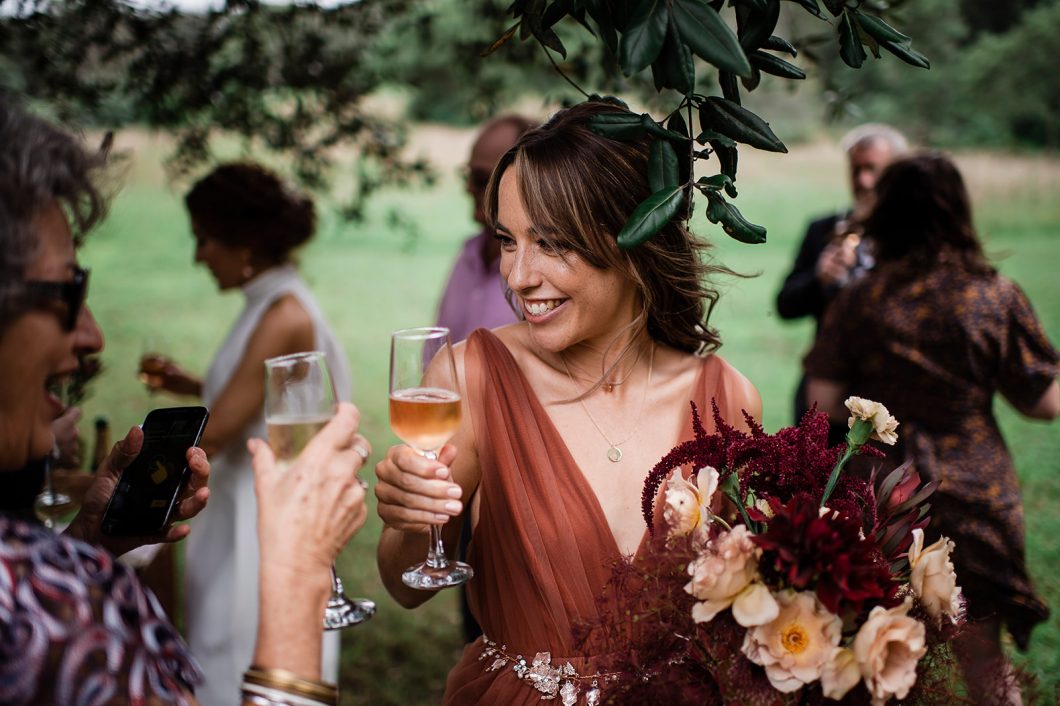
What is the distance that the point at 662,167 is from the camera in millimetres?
1713

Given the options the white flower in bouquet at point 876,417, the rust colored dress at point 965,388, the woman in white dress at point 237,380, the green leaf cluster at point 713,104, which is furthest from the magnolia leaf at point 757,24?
the woman in white dress at point 237,380

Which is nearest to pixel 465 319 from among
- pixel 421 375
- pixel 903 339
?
pixel 903 339

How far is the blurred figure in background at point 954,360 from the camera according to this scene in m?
3.69

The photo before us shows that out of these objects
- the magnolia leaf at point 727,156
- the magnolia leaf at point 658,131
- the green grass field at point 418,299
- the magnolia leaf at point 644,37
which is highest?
the magnolia leaf at point 644,37

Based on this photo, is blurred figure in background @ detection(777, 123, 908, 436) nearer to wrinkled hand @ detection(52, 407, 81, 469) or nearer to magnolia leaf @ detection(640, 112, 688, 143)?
magnolia leaf @ detection(640, 112, 688, 143)

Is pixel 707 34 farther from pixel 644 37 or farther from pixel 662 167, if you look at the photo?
pixel 662 167

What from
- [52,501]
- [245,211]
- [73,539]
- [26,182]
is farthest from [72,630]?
[245,211]

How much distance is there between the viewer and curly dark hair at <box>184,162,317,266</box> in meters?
4.09

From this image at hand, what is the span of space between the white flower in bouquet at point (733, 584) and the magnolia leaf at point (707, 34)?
0.69 metres

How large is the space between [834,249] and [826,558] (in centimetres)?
381

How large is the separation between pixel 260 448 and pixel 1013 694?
1.19 meters

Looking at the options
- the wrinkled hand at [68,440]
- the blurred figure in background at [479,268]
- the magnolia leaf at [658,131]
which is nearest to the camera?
the magnolia leaf at [658,131]

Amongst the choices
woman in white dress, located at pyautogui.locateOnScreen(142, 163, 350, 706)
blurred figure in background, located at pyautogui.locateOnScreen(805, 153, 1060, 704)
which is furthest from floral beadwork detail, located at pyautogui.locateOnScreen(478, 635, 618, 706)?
blurred figure in background, located at pyautogui.locateOnScreen(805, 153, 1060, 704)

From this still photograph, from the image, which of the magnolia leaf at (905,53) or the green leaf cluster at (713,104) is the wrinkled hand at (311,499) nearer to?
the green leaf cluster at (713,104)
